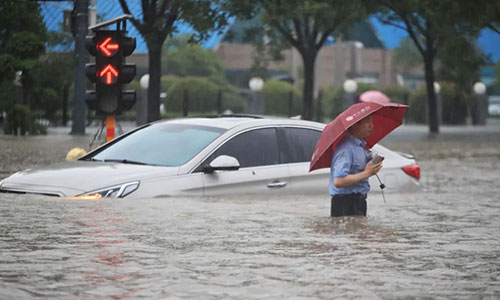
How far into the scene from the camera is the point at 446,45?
144 ft

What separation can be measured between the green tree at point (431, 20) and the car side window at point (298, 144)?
63.4 ft

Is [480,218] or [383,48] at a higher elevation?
[383,48]

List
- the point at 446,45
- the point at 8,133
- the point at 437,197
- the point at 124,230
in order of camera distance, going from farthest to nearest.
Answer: the point at 446,45 → the point at 8,133 → the point at 437,197 → the point at 124,230

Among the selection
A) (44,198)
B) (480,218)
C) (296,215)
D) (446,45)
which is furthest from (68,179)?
(446,45)

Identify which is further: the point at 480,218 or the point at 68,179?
the point at 480,218

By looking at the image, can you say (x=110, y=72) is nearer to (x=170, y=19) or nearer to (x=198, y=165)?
(x=198, y=165)

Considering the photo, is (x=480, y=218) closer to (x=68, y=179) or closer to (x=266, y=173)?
(x=266, y=173)

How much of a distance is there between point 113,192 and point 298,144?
7.95 feet

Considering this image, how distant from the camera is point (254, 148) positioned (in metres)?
12.3

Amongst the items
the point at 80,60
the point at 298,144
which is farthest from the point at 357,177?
the point at 80,60

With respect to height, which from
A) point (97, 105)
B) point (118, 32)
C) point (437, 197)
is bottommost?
point (437, 197)

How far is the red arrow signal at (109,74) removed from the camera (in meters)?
17.2

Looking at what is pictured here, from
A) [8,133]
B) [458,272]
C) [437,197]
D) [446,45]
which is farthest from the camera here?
[446,45]

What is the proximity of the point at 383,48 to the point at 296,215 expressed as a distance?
8985 centimetres
